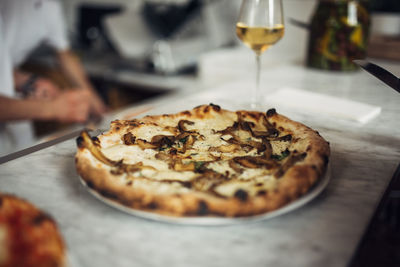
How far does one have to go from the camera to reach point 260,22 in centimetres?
115

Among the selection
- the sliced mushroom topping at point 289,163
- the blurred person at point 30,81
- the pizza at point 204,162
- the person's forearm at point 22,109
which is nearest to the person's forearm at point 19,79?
the blurred person at point 30,81

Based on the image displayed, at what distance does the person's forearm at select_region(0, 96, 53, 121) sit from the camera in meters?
1.55

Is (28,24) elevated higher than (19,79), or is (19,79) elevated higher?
(28,24)

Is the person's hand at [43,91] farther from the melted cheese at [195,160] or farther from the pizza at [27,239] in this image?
the pizza at [27,239]

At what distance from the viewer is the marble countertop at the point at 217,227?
53 cm

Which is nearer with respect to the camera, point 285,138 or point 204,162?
point 204,162

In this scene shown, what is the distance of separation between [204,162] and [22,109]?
3.65 feet

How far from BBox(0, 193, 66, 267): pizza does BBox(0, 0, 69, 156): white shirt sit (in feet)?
4.62

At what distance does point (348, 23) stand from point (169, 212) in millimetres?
1363

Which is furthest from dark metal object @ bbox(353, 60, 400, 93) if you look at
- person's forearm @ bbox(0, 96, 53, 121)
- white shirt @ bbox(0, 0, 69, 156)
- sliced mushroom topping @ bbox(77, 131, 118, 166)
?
white shirt @ bbox(0, 0, 69, 156)

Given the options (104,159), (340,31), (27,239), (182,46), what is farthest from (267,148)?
(182,46)

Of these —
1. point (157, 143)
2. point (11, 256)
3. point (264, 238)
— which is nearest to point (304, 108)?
point (157, 143)

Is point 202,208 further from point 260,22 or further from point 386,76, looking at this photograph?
point 260,22

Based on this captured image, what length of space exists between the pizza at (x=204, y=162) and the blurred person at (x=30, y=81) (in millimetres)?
867
